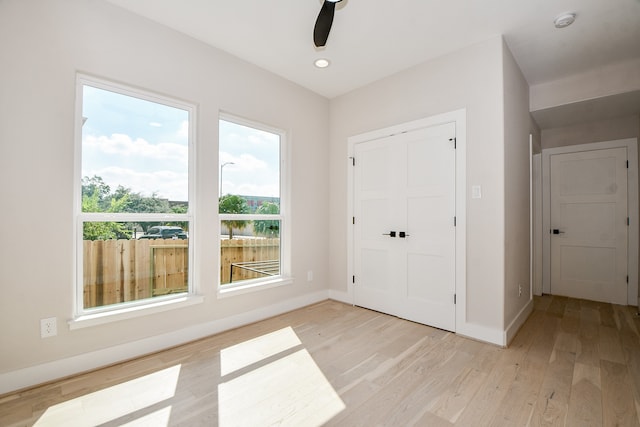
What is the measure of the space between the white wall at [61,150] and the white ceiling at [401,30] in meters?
0.26

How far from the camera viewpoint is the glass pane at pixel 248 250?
3.14m

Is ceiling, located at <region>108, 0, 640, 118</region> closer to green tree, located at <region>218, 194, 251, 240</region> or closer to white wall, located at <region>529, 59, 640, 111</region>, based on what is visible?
white wall, located at <region>529, 59, 640, 111</region>

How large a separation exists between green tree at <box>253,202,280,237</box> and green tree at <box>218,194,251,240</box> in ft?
0.52

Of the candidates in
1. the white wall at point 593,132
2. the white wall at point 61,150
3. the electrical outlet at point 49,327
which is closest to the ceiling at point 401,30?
the white wall at point 61,150

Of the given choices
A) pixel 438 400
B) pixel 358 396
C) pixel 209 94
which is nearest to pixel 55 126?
pixel 209 94

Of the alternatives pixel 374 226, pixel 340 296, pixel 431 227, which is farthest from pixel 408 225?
pixel 340 296

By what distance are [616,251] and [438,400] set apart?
3.85 meters

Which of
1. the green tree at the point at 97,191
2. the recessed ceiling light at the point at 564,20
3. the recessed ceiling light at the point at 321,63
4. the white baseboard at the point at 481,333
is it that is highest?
the recessed ceiling light at the point at 321,63

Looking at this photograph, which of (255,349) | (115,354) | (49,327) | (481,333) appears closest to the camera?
(49,327)

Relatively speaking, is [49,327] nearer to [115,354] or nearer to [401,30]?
[115,354]

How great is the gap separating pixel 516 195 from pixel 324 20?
2.54m

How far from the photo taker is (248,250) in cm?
336

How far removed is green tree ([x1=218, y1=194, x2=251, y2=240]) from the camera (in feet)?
10.2

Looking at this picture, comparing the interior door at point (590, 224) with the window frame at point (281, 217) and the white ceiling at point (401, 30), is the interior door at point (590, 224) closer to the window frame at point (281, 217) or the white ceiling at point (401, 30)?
the white ceiling at point (401, 30)
